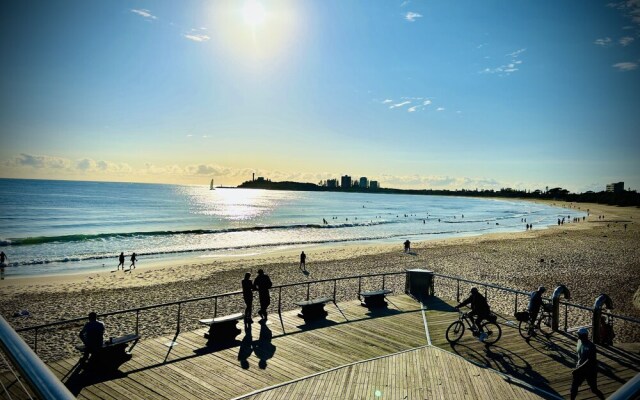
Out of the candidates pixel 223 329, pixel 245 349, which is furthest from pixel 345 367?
pixel 223 329

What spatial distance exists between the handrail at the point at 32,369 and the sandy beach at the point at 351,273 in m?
15.5

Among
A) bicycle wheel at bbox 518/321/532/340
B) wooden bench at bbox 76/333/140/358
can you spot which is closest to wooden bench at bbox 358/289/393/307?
bicycle wheel at bbox 518/321/532/340

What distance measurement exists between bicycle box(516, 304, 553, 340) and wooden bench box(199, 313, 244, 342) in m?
8.15

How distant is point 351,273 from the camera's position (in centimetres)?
3048

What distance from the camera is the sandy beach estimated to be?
22.1 metres

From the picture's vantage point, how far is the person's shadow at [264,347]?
9.67 metres

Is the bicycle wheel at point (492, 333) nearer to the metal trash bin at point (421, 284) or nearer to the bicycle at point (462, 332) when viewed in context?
the bicycle at point (462, 332)

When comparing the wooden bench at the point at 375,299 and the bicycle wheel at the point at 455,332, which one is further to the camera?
the wooden bench at the point at 375,299

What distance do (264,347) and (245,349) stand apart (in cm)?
50

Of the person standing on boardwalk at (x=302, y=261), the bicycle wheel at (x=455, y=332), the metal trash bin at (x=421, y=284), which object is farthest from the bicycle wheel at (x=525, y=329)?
the person standing on boardwalk at (x=302, y=261)

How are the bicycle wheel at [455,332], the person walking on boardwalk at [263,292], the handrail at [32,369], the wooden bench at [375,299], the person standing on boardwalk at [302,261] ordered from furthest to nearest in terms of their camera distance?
the person standing on boardwalk at [302,261] → the wooden bench at [375,299] → the person walking on boardwalk at [263,292] → the bicycle wheel at [455,332] → the handrail at [32,369]

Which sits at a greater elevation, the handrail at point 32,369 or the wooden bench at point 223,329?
the handrail at point 32,369

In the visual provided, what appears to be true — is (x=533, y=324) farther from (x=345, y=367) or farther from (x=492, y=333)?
(x=345, y=367)

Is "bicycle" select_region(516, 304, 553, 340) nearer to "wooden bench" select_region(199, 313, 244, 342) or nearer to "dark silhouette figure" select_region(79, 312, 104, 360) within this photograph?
"wooden bench" select_region(199, 313, 244, 342)
